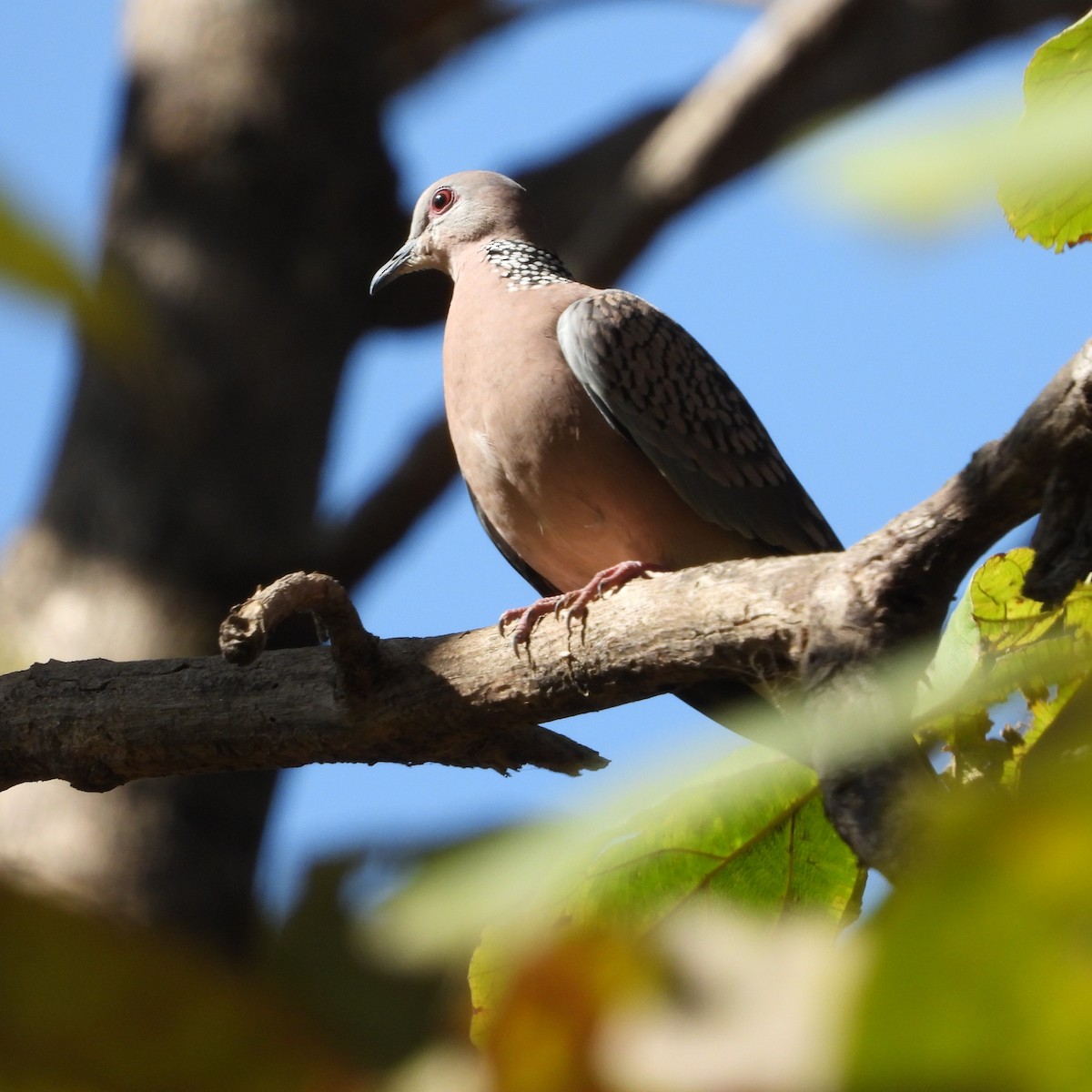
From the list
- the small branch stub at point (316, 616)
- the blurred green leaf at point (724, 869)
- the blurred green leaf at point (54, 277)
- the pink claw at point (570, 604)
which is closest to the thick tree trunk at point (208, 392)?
the pink claw at point (570, 604)

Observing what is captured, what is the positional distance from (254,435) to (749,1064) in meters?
6.33

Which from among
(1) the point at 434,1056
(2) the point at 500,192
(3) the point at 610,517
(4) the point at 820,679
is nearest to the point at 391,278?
(2) the point at 500,192

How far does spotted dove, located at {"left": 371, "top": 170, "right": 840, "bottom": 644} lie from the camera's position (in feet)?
11.6

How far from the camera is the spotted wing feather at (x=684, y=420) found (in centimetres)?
354

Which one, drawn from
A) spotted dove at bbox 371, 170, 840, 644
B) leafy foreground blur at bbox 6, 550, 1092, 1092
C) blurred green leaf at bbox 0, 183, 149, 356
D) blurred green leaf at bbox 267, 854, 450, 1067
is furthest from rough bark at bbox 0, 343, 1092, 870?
blurred green leaf at bbox 0, 183, 149, 356

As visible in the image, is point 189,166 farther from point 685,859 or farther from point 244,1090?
point 244,1090

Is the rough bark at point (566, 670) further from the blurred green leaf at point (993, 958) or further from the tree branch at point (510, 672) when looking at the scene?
the blurred green leaf at point (993, 958)

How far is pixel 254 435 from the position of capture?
21.2 ft

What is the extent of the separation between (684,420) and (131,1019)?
132 inches

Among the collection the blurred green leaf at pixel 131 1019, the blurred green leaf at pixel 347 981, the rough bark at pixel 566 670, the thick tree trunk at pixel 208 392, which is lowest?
the blurred green leaf at pixel 131 1019

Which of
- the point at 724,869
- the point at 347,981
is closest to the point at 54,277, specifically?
the point at 347,981

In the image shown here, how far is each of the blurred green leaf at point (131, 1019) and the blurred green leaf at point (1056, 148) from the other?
0.28 metres

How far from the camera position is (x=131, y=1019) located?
0.34 m

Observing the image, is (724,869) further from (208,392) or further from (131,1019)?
(208,392)
